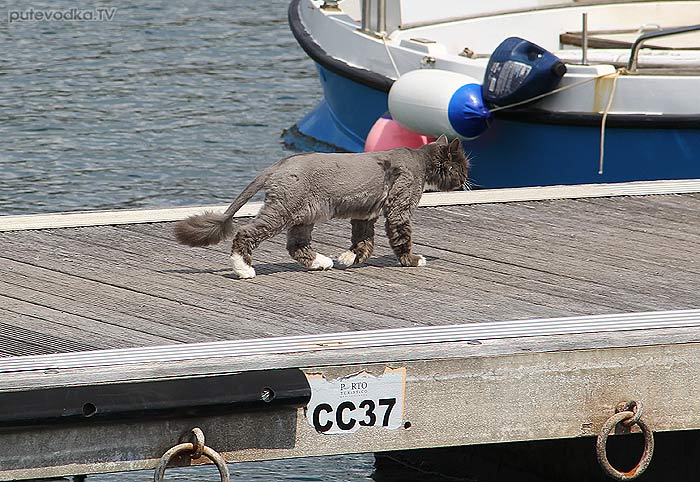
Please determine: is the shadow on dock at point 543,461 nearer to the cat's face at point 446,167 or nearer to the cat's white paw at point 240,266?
the cat's face at point 446,167

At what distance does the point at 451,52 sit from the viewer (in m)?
11.7

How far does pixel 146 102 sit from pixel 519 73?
6.13 meters

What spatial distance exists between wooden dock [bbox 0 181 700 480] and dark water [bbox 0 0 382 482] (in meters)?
5.88

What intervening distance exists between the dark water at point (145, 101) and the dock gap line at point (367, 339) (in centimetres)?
690

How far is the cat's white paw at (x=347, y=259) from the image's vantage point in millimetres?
5434

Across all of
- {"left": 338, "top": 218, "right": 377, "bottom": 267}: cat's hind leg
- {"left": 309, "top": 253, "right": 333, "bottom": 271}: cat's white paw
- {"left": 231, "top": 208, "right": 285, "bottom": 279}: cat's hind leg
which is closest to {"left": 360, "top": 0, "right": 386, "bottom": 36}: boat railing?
{"left": 338, "top": 218, "right": 377, "bottom": 267}: cat's hind leg

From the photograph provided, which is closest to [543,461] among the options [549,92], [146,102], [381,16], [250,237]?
[250,237]

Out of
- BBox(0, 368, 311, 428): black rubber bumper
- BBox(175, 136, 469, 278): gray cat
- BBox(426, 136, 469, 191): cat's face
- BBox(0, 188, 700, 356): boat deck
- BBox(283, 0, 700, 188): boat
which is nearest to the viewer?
BBox(0, 368, 311, 428): black rubber bumper

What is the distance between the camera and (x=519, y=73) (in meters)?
9.29

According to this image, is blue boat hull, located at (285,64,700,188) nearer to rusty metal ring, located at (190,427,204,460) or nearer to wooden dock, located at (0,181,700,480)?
wooden dock, located at (0,181,700,480)

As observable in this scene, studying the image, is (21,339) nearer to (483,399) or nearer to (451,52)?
(483,399)

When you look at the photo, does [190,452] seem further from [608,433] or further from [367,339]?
[608,433]

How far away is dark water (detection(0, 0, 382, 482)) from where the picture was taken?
11.8 metres

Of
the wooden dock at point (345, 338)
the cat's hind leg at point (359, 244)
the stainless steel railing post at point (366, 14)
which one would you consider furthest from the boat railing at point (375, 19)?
the cat's hind leg at point (359, 244)
